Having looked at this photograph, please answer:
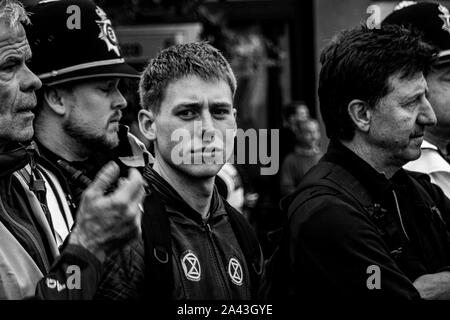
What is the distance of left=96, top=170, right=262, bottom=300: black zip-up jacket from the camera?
2615mm

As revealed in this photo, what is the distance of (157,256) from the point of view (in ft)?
8.75

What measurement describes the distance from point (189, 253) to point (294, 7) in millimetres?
9304

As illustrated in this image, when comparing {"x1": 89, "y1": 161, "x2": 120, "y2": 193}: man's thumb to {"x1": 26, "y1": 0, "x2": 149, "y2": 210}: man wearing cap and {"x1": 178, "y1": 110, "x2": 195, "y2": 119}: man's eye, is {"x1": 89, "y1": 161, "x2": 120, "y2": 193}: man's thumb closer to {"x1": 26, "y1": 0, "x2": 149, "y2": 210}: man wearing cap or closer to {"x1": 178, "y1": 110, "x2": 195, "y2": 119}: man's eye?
{"x1": 178, "y1": 110, "x2": 195, "y2": 119}: man's eye

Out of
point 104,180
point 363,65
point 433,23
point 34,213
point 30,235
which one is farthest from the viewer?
point 433,23

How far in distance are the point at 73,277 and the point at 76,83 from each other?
4.92 ft

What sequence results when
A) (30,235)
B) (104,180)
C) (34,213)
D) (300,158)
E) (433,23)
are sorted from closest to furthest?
(104,180)
(30,235)
(34,213)
(433,23)
(300,158)

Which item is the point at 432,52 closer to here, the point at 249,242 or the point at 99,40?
the point at 249,242

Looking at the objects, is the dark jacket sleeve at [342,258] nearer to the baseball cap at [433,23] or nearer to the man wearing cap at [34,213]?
the man wearing cap at [34,213]

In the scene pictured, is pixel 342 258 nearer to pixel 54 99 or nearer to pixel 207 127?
pixel 207 127

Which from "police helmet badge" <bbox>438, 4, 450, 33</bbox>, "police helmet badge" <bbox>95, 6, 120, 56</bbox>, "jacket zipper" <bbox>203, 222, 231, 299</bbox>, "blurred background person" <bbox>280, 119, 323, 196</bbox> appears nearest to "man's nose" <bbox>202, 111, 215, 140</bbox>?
"jacket zipper" <bbox>203, 222, 231, 299</bbox>

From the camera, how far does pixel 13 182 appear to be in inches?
115

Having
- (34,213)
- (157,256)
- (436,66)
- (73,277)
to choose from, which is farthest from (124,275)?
(436,66)

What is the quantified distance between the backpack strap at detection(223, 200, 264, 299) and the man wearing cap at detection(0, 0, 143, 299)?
587 millimetres

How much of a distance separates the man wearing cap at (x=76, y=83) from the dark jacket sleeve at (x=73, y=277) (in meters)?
1.18
